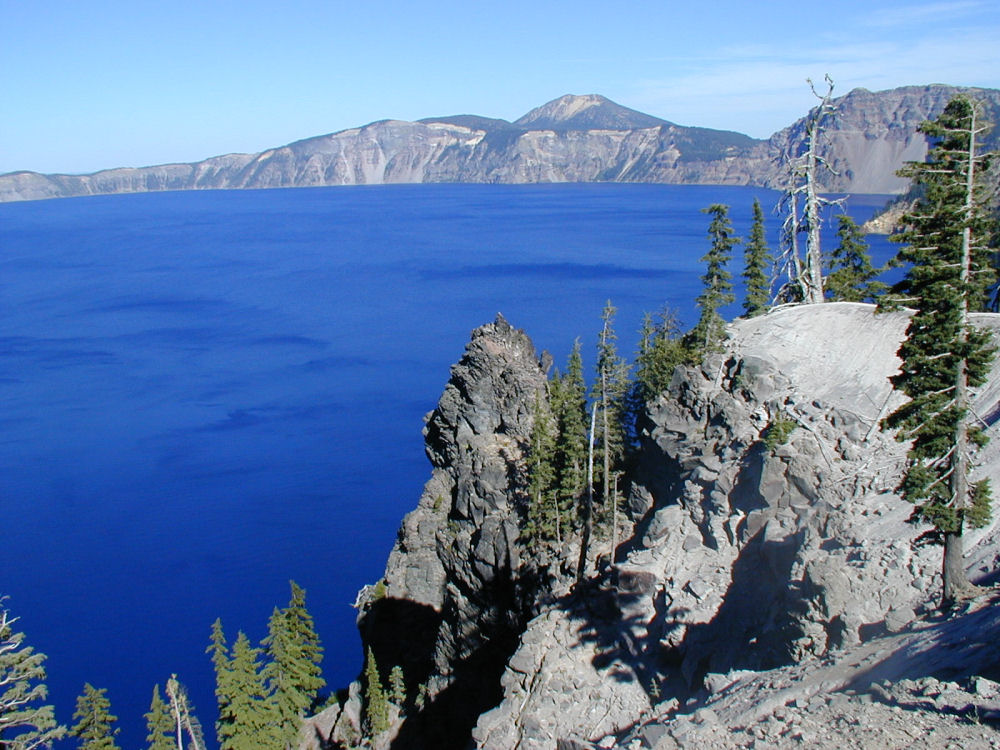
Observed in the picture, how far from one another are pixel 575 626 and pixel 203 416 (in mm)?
62260

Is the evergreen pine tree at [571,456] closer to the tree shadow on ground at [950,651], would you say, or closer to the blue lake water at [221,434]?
the tree shadow on ground at [950,651]

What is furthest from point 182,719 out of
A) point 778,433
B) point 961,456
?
point 961,456

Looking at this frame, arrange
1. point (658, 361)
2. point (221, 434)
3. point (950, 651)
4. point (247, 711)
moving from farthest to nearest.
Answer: point (221, 434) → point (658, 361) → point (247, 711) → point (950, 651)

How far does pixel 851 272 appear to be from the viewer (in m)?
41.9

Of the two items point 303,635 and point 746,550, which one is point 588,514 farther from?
point 303,635

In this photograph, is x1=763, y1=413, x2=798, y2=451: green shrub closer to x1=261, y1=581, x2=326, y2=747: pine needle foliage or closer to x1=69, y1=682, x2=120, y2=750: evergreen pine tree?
x1=261, y1=581, x2=326, y2=747: pine needle foliage

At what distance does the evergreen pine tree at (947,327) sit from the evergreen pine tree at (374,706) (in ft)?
76.4

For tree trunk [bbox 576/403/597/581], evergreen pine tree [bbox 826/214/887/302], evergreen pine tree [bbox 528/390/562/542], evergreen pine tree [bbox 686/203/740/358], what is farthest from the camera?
evergreen pine tree [bbox 826/214/887/302]

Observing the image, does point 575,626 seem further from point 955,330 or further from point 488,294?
point 488,294

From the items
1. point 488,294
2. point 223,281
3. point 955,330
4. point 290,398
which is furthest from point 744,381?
point 223,281

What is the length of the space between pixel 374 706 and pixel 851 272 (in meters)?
31.1

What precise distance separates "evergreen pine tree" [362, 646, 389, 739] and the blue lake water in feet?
44.8

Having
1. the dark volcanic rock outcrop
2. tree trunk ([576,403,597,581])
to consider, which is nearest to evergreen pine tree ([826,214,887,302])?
tree trunk ([576,403,597,581])

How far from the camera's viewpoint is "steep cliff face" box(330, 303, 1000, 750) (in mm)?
19375
